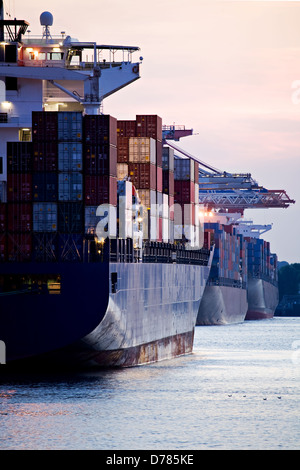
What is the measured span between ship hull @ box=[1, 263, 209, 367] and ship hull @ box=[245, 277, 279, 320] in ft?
371

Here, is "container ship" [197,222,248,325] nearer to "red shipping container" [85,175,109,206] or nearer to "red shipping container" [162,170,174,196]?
"red shipping container" [162,170,174,196]

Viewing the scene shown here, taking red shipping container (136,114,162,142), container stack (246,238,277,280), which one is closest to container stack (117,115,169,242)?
red shipping container (136,114,162,142)

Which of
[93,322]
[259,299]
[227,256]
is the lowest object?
[259,299]

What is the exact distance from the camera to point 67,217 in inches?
1885

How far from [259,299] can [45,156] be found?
12821cm

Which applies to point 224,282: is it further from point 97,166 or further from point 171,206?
point 97,166

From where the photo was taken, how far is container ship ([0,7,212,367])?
4647 cm

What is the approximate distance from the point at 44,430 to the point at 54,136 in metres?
17.0

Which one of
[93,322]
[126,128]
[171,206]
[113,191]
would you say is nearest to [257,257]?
[171,206]

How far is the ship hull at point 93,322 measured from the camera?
4619 cm

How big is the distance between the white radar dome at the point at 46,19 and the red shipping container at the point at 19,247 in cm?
1376

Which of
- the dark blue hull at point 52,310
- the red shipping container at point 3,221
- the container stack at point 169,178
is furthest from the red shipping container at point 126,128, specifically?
the dark blue hull at point 52,310

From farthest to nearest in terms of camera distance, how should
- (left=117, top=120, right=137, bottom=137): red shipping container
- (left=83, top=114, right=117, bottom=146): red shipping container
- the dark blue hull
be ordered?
(left=117, top=120, right=137, bottom=137): red shipping container, (left=83, top=114, right=117, bottom=146): red shipping container, the dark blue hull

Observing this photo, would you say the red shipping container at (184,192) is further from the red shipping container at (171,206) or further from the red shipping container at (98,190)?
the red shipping container at (98,190)
